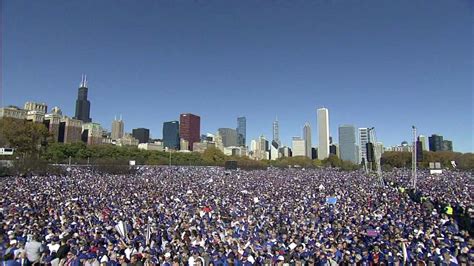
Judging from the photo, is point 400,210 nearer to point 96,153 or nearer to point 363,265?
point 363,265

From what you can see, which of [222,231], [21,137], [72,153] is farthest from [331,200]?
[72,153]

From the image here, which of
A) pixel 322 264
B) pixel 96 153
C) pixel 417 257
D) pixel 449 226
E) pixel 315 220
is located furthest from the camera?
pixel 96 153

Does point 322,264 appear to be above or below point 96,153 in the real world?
below

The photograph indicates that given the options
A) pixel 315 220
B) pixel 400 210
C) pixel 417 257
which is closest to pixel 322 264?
pixel 417 257

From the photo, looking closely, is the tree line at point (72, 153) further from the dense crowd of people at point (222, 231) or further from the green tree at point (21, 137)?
the dense crowd of people at point (222, 231)

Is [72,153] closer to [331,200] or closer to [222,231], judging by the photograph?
[331,200]

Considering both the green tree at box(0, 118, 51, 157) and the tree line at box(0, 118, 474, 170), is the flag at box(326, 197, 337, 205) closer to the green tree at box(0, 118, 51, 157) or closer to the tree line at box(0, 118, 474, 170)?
the tree line at box(0, 118, 474, 170)

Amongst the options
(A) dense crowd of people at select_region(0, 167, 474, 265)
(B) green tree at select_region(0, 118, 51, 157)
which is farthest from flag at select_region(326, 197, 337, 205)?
(B) green tree at select_region(0, 118, 51, 157)

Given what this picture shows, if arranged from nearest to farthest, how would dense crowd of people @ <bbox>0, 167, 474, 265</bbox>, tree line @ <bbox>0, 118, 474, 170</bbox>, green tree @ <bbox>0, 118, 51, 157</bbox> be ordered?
dense crowd of people @ <bbox>0, 167, 474, 265</bbox> < tree line @ <bbox>0, 118, 474, 170</bbox> < green tree @ <bbox>0, 118, 51, 157</bbox>
